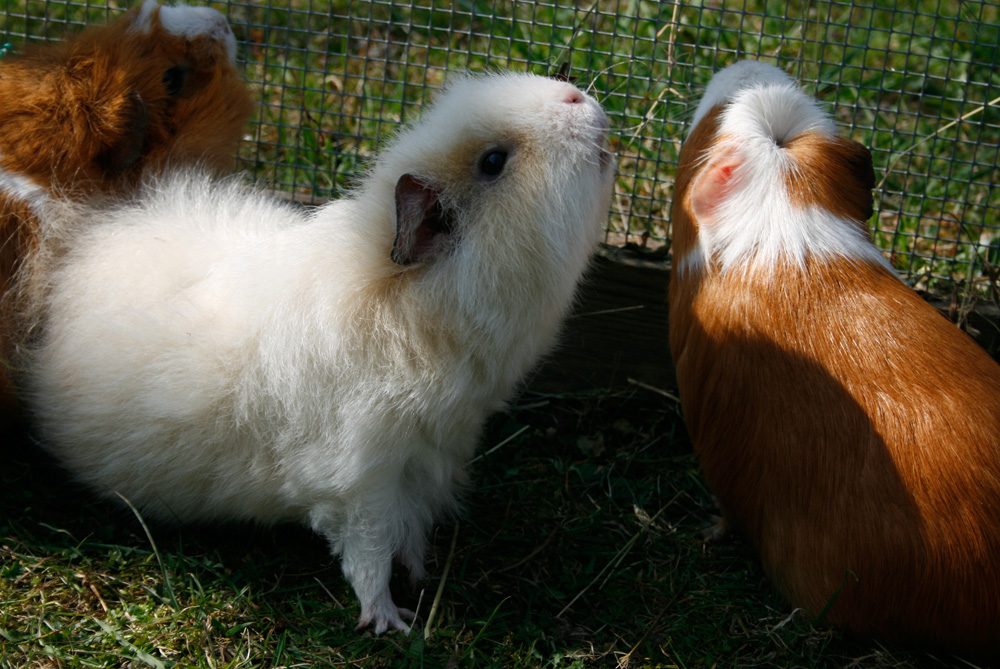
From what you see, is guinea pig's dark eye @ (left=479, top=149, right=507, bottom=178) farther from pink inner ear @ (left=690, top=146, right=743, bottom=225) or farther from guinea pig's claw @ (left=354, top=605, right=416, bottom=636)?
guinea pig's claw @ (left=354, top=605, right=416, bottom=636)

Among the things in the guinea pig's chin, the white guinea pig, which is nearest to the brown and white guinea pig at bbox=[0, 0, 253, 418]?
the white guinea pig

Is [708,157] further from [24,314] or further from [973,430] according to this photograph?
[24,314]

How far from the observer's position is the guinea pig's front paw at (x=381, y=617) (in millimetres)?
2418

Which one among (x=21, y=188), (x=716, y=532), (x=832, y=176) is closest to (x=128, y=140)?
(x=21, y=188)

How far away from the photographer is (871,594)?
227 centimetres

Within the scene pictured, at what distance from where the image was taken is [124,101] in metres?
2.70

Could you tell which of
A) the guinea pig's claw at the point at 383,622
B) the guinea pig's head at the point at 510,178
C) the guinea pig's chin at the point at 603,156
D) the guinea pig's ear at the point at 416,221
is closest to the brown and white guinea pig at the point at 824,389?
the guinea pig's chin at the point at 603,156

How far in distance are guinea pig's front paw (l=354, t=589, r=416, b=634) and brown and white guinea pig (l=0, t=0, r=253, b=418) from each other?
1294mm

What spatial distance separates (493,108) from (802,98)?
3.50 feet

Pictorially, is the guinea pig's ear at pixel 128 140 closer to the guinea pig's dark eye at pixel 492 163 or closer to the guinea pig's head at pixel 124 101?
the guinea pig's head at pixel 124 101

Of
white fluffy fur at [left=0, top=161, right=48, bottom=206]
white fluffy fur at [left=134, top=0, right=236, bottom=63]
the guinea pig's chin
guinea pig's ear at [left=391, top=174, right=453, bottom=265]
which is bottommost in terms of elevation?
white fluffy fur at [left=0, top=161, right=48, bottom=206]

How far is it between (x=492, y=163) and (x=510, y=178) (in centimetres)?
6

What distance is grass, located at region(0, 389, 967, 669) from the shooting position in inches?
91.9

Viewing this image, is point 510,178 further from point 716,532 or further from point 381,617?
point 716,532
